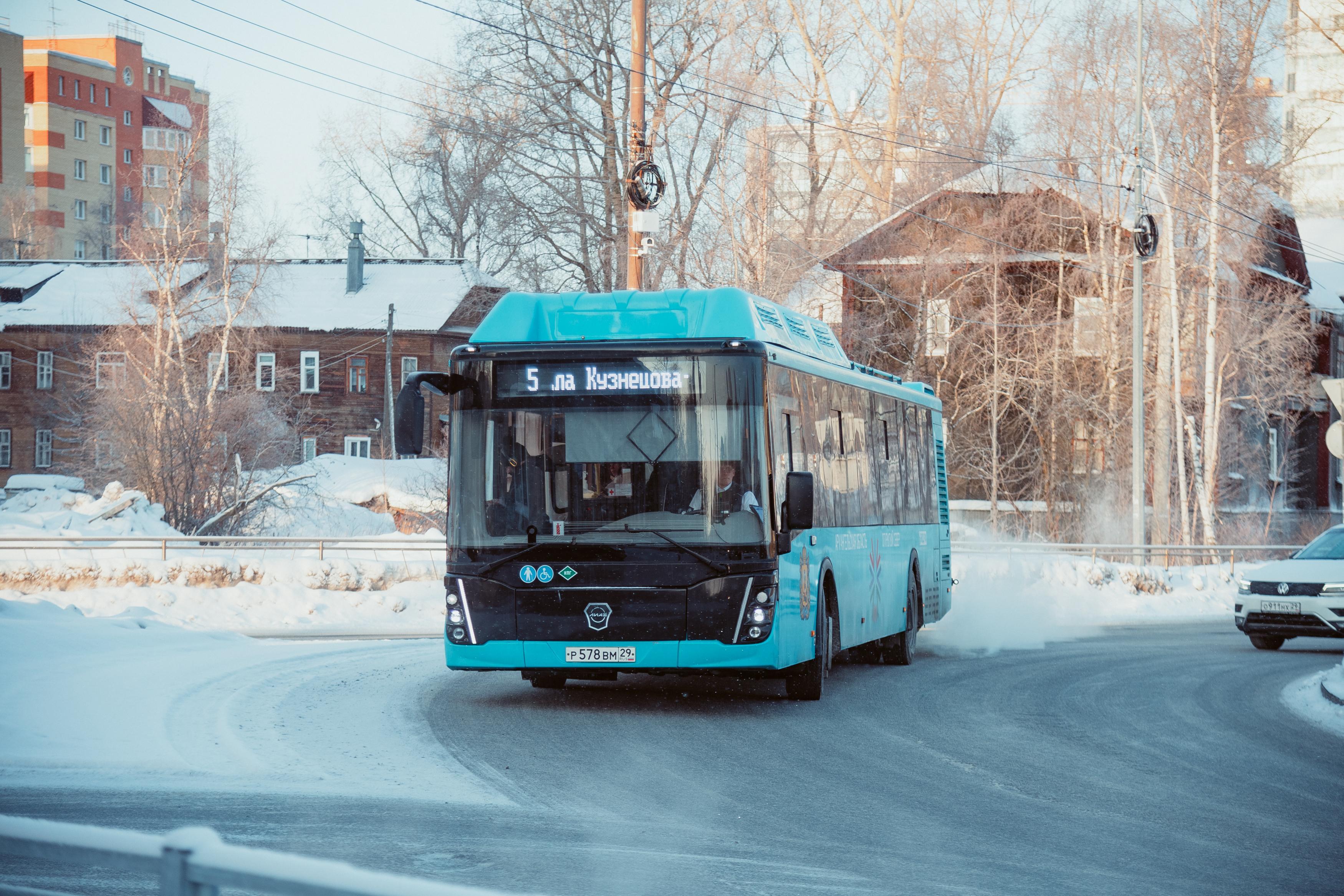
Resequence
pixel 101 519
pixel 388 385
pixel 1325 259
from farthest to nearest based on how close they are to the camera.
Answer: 1. pixel 1325 259
2. pixel 388 385
3. pixel 101 519

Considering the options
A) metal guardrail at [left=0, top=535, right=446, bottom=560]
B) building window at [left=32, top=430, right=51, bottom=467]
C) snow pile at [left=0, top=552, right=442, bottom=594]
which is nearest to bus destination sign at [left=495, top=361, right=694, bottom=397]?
snow pile at [left=0, top=552, right=442, bottom=594]

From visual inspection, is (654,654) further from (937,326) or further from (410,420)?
(937,326)

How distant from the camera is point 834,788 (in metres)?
9.12

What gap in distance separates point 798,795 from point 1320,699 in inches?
309

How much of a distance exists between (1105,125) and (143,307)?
2763 centimetres

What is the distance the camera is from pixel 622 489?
38.7 feet

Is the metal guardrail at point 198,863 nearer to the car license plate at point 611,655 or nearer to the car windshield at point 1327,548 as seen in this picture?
the car license plate at point 611,655

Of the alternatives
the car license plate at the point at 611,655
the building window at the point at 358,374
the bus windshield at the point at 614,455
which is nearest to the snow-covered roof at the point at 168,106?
→ the building window at the point at 358,374

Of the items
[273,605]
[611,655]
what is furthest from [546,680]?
[273,605]

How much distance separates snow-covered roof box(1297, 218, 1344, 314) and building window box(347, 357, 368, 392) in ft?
122

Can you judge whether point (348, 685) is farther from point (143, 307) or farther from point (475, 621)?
point (143, 307)

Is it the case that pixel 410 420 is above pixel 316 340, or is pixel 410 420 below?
below

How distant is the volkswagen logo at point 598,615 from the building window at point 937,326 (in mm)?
35399

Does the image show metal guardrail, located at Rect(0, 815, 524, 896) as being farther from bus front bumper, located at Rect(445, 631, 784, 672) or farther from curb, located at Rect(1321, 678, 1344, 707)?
curb, located at Rect(1321, 678, 1344, 707)
